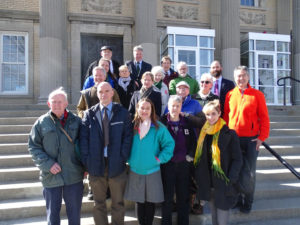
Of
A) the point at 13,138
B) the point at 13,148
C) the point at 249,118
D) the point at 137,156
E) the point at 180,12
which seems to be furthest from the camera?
the point at 180,12

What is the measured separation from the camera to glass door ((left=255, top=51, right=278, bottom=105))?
12672 millimetres

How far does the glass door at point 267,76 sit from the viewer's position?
12672 millimetres

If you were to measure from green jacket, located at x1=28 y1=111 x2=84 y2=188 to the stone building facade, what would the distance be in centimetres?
650

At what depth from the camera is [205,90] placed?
3.95 m

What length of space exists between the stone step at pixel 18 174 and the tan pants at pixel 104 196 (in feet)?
6.44

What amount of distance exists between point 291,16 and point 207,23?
4550 millimetres

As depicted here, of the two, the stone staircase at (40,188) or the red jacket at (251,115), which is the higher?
the red jacket at (251,115)

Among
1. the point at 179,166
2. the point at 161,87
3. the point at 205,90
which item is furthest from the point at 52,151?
the point at 205,90

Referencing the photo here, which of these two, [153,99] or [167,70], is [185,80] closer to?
[167,70]

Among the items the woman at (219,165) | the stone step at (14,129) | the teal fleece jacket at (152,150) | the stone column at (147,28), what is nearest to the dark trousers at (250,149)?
the woman at (219,165)

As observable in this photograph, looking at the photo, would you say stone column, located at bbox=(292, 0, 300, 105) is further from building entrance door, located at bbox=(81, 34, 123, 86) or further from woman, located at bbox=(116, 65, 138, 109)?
woman, located at bbox=(116, 65, 138, 109)

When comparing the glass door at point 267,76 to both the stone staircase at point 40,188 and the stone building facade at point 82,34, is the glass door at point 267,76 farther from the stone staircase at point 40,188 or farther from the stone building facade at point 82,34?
the stone staircase at point 40,188

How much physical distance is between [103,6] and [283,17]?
8.90 metres

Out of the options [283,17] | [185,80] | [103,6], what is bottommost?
[185,80]
